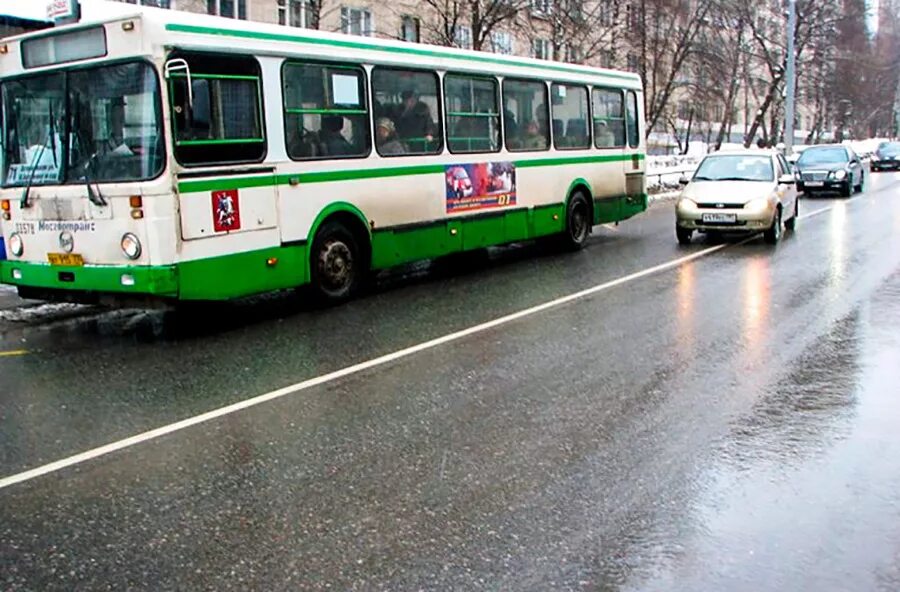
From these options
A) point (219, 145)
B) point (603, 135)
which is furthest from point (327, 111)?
point (603, 135)

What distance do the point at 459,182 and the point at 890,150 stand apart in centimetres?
4087

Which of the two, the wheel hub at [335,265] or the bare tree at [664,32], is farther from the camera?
the bare tree at [664,32]

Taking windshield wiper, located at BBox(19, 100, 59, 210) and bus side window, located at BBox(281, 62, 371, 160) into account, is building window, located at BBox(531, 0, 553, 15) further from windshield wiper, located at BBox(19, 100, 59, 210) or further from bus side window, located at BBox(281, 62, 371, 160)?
windshield wiper, located at BBox(19, 100, 59, 210)

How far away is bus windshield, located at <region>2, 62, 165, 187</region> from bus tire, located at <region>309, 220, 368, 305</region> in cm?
238

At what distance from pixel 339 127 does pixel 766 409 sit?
6.21 metres

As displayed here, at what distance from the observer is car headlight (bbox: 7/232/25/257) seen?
9.33 metres

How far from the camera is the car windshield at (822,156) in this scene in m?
27.9

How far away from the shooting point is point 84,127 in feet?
28.9

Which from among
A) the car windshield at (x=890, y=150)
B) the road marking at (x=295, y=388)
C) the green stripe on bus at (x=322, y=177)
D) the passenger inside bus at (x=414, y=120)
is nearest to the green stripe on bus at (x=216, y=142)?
the green stripe on bus at (x=322, y=177)

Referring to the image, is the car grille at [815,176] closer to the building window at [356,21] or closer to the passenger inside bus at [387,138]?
the building window at [356,21]

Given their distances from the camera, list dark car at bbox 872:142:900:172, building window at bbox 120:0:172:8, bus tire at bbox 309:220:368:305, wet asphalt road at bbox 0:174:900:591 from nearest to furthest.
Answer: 1. wet asphalt road at bbox 0:174:900:591
2. bus tire at bbox 309:220:368:305
3. building window at bbox 120:0:172:8
4. dark car at bbox 872:142:900:172

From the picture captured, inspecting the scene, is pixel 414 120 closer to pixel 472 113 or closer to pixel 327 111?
pixel 472 113

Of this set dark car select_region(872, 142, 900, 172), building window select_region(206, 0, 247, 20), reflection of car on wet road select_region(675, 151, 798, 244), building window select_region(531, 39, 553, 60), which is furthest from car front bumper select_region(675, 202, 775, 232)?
dark car select_region(872, 142, 900, 172)

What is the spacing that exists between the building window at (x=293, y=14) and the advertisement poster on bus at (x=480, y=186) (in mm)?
19800
